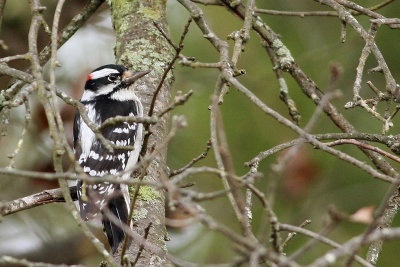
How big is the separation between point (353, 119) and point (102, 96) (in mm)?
1754

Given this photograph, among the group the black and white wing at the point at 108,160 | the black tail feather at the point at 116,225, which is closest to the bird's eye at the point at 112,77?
the black and white wing at the point at 108,160

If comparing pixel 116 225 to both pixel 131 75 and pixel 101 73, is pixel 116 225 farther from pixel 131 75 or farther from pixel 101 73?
pixel 101 73

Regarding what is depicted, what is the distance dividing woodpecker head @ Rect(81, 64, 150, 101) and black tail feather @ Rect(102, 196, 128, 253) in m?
0.68

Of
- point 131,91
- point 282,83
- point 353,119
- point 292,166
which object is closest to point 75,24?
point 131,91

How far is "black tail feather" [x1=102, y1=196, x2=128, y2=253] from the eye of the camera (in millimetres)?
3512

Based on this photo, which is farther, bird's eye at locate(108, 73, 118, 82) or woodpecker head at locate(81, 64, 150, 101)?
bird's eye at locate(108, 73, 118, 82)

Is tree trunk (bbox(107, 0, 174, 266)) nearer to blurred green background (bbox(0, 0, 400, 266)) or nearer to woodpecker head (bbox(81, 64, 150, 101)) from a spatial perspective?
woodpecker head (bbox(81, 64, 150, 101))

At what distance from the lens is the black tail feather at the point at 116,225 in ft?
11.5

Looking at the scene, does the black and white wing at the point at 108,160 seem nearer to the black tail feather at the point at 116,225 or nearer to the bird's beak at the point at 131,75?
the black tail feather at the point at 116,225

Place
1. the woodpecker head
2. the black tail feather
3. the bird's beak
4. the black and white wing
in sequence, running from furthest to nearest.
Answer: the woodpecker head < the bird's beak < the black and white wing < the black tail feather

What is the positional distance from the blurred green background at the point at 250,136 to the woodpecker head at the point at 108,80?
0.34m

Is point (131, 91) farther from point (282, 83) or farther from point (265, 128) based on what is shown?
point (282, 83)

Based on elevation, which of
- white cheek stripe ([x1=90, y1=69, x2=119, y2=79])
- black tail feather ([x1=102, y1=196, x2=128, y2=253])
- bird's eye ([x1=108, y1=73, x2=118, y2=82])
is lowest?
black tail feather ([x1=102, y1=196, x2=128, y2=253])

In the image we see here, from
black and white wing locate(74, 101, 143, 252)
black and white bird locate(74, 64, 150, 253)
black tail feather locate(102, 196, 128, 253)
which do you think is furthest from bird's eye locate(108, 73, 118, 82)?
black tail feather locate(102, 196, 128, 253)
